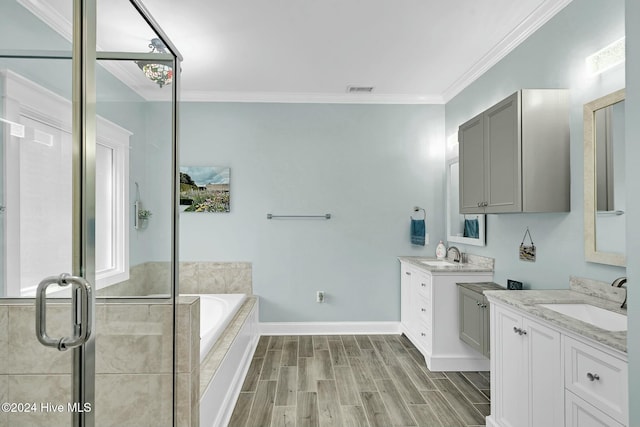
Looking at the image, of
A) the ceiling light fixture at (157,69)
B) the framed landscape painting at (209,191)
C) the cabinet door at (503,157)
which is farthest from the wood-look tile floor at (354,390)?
the ceiling light fixture at (157,69)

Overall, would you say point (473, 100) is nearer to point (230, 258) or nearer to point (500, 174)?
point (500, 174)

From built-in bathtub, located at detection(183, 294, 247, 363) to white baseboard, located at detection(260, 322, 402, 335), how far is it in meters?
0.51

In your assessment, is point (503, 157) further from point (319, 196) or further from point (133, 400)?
point (133, 400)

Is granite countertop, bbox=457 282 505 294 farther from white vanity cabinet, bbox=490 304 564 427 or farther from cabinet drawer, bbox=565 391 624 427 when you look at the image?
cabinet drawer, bbox=565 391 624 427

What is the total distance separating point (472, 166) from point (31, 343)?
9.33 ft

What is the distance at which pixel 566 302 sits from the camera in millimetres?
1832

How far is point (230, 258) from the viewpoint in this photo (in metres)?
4.00

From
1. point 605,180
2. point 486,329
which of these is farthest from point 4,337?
point 486,329

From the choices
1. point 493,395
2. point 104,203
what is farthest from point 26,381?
point 493,395

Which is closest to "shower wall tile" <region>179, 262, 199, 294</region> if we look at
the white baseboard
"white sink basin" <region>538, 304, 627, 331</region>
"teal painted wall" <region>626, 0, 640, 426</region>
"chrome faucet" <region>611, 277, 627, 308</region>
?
the white baseboard

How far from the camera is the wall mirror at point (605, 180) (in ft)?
5.92

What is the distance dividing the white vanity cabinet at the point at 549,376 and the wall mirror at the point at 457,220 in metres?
1.41

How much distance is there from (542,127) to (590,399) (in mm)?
1547

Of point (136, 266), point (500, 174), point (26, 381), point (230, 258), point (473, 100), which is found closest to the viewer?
point (26, 381)
